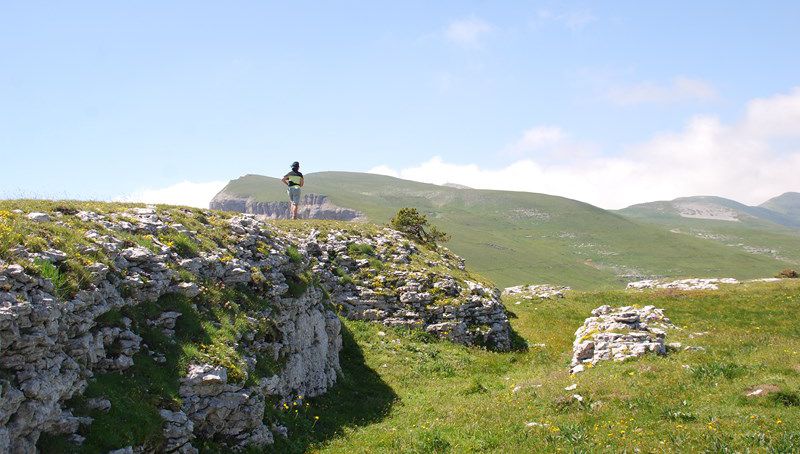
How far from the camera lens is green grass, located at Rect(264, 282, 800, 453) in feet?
50.4

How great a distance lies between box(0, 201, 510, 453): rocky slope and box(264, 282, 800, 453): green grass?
288 centimetres

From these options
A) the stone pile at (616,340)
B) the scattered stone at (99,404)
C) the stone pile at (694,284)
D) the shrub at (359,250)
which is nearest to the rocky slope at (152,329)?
the scattered stone at (99,404)

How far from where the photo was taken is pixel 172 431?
48.5ft

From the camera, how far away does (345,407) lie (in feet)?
74.4

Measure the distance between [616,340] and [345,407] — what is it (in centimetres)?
1373

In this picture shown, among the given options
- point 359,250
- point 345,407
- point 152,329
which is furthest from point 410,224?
point 152,329

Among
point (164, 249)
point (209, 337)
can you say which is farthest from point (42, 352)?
point (164, 249)

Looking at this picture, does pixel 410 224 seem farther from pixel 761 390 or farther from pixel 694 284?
pixel 694 284

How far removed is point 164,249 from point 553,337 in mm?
28337

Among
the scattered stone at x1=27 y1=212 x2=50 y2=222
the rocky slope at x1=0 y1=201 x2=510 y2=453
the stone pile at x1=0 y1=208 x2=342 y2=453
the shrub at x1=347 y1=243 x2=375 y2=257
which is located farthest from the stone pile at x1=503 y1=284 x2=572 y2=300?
the scattered stone at x1=27 y1=212 x2=50 y2=222

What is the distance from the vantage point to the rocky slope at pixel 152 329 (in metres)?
12.9

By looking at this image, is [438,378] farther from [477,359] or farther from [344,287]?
[344,287]

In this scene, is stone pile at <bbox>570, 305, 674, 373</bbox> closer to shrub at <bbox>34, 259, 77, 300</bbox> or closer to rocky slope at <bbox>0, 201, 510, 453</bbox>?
rocky slope at <bbox>0, 201, 510, 453</bbox>

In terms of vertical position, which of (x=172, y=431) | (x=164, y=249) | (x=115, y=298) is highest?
(x=164, y=249)
